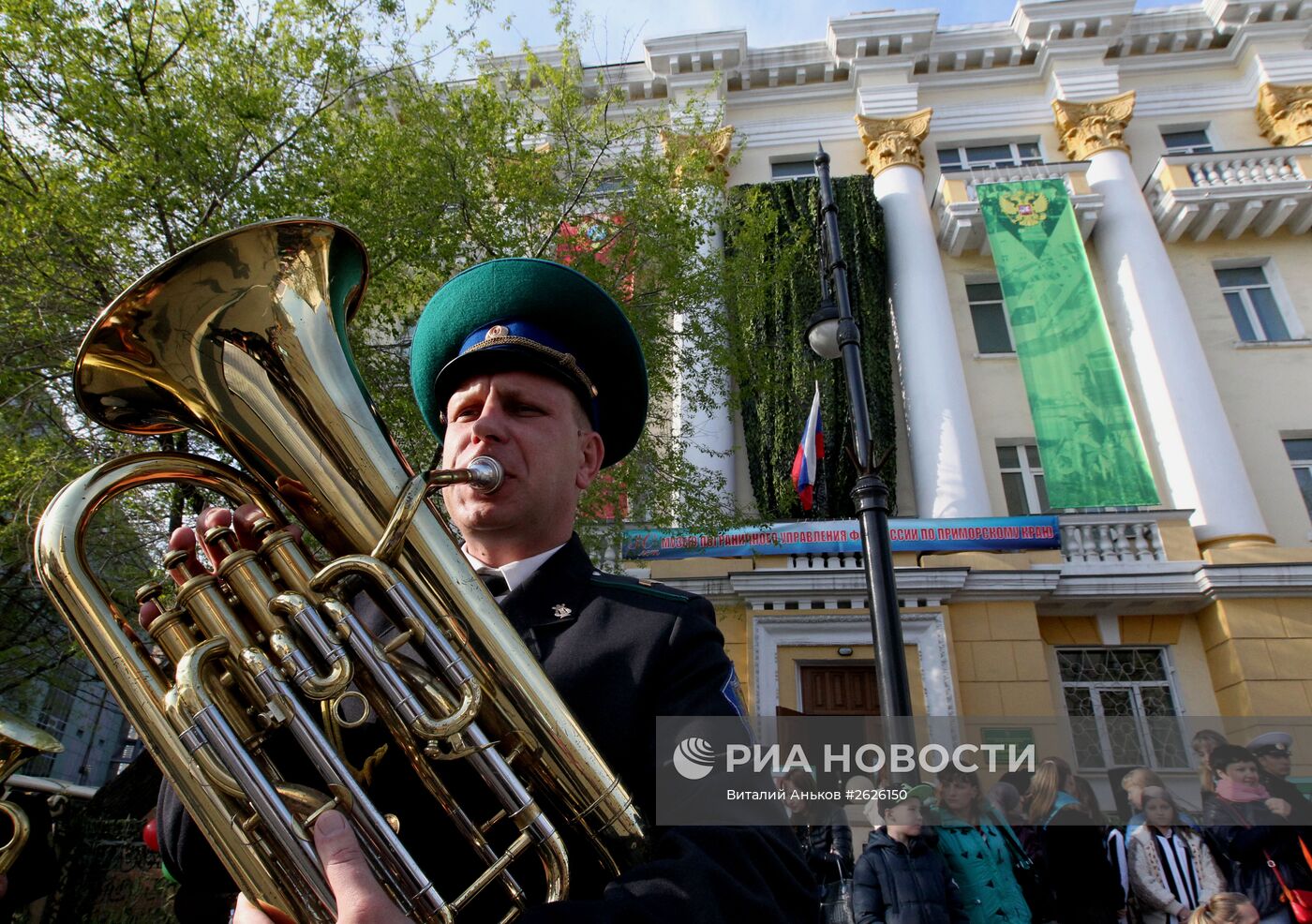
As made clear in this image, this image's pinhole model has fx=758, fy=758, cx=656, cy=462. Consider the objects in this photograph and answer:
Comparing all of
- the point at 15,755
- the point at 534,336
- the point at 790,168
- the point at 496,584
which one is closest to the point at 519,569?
the point at 496,584

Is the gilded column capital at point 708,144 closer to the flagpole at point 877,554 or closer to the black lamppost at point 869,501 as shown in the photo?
the black lamppost at point 869,501

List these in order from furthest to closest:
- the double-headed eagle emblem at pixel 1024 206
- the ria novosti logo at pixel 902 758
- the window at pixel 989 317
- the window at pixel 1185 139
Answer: the window at pixel 1185 139
the window at pixel 989 317
the double-headed eagle emblem at pixel 1024 206
the ria novosti logo at pixel 902 758

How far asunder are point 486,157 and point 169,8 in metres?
3.37

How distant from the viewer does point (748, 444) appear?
1395cm

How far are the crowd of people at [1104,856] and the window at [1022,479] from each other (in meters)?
9.01

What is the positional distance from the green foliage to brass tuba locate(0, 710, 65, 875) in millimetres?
5112

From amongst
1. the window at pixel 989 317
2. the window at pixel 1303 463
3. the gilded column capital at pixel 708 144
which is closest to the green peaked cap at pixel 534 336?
the gilded column capital at pixel 708 144

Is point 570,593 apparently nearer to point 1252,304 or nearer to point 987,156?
point 1252,304

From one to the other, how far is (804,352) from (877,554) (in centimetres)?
895

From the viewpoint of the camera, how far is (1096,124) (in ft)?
51.6

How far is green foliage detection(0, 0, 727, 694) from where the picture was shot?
6.84 meters

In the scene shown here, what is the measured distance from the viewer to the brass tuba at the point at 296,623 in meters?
1.20

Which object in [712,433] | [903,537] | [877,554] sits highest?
[712,433]

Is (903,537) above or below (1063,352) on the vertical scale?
below
